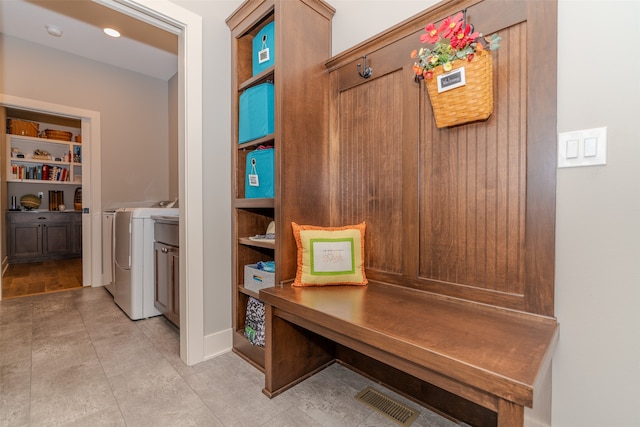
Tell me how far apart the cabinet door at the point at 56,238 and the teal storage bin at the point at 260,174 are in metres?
5.00

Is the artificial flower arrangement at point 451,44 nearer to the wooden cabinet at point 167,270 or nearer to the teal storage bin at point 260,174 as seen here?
the teal storage bin at point 260,174

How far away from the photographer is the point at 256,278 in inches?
74.2

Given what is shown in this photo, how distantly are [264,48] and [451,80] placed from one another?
119 cm

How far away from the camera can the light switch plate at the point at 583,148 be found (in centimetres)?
100

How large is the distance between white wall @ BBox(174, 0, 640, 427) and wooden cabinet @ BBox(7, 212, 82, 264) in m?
6.63

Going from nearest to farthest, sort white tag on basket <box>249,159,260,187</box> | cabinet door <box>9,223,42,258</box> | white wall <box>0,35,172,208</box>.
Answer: white tag on basket <box>249,159,260,187</box>
white wall <box>0,35,172,208</box>
cabinet door <box>9,223,42,258</box>

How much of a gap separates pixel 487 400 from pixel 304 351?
3.50ft

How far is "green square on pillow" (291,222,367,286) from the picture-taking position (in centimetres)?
159

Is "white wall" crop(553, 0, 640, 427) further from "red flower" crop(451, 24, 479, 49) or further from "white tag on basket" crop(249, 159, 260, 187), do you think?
"white tag on basket" crop(249, 159, 260, 187)

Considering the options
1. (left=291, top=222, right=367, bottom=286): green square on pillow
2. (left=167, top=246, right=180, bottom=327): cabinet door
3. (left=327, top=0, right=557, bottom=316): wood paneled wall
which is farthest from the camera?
(left=167, top=246, right=180, bottom=327): cabinet door

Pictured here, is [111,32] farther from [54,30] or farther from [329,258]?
[329,258]

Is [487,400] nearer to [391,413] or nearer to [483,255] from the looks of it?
[483,255]

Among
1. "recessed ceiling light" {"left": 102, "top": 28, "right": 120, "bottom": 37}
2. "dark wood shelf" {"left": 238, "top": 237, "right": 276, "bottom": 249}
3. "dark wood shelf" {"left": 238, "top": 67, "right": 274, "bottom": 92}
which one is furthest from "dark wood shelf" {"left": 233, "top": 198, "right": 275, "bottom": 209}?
"recessed ceiling light" {"left": 102, "top": 28, "right": 120, "bottom": 37}

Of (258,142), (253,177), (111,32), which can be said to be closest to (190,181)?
(253,177)
